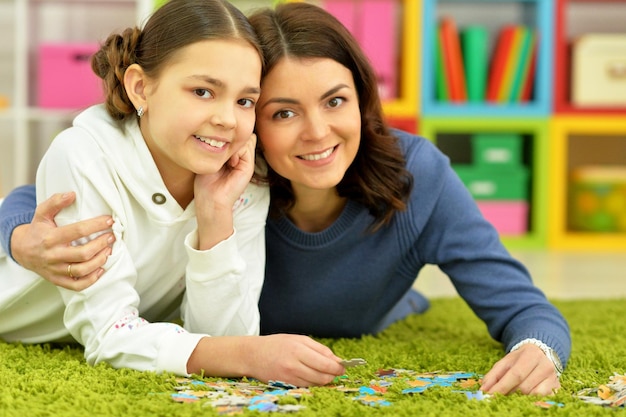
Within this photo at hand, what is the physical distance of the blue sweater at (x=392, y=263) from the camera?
1434 mm

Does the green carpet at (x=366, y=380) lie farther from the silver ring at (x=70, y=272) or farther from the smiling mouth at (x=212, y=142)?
the smiling mouth at (x=212, y=142)

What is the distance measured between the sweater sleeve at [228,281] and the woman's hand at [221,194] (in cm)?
2

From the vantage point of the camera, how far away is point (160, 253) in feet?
4.35

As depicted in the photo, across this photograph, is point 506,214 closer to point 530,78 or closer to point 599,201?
point 599,201

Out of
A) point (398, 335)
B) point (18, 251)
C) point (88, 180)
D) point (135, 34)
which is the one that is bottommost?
point (398, 335)

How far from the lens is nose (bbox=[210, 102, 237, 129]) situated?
1.23 meters

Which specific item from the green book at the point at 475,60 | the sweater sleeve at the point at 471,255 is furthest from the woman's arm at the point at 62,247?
the green book at the point at 475,60

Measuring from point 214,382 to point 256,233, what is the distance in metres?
0.30

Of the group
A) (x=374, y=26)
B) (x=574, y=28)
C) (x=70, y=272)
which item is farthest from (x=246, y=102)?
(x=574, y=28)

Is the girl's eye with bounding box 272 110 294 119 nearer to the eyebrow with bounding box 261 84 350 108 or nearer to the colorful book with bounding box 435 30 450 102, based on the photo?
the eyebrow with bounding box 261 84 350 108

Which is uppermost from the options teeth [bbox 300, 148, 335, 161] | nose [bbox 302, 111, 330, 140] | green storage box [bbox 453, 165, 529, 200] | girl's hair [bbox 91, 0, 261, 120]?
girl's hair [bbox 91, 0, 261, 120]

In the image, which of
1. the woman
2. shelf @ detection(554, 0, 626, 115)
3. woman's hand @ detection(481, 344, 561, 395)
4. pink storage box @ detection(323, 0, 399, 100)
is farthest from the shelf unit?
woman's hand @ detection(481, 344, 561, 395)

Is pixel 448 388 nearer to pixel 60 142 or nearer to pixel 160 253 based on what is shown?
pixel 160 253

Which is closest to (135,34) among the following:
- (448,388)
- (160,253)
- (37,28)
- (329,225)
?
(160,253)
